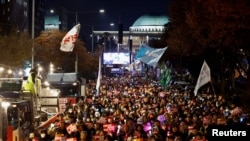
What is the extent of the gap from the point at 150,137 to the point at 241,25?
11.5 metres

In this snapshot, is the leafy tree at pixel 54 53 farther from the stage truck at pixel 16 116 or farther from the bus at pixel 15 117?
the bus at pixel 15 117

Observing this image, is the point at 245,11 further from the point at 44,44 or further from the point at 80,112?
the point at 44,44

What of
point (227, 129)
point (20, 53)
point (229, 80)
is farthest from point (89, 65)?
point (227, 129)

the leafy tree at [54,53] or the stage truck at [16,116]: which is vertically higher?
the leafy tree at [54,53]

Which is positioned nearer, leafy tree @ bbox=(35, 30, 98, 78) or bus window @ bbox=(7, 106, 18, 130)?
bus window @ bbox=(7, 106, 18, 130)
